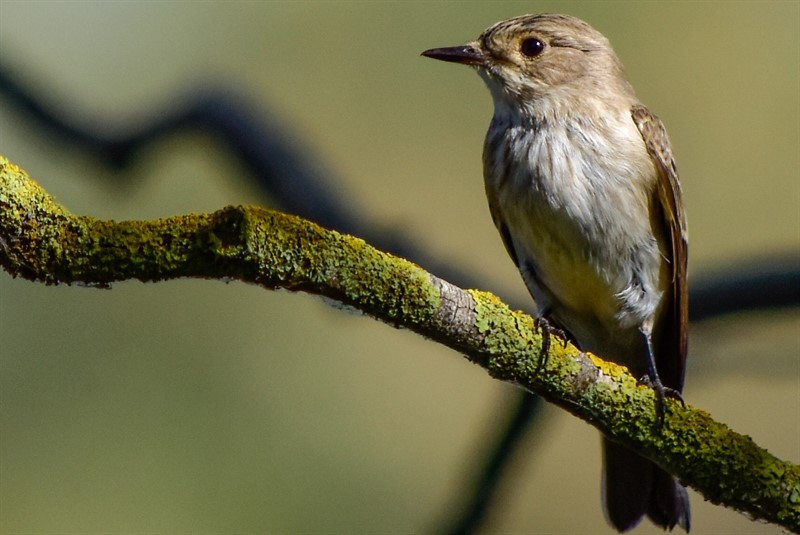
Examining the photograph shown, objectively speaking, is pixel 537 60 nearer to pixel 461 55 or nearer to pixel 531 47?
pixel 531 47

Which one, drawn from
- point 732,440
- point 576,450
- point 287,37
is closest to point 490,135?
point 732,440

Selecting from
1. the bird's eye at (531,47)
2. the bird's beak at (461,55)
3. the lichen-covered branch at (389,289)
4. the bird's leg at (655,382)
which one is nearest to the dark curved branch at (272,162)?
the bird's leg at (655,382)

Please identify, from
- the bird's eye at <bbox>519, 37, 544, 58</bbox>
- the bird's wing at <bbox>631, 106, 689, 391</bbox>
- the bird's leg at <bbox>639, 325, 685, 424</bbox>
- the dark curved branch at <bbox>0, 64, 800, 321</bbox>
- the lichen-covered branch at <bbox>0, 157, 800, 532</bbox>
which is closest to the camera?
the lichen-covered branch at <bbox>0, 157, 800, 532</bbox>

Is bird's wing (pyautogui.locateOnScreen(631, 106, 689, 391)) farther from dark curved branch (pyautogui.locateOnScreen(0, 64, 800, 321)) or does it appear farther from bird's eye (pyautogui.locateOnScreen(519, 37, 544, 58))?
bird's eye (pyautogui.locateOnScreen(519, 37, 544, 58))

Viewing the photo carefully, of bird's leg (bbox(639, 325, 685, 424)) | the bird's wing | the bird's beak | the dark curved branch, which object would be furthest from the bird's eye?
bird's leg (bbox(639, 325, 685, 424))

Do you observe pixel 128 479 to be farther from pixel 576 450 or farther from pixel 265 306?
pixel 576 450

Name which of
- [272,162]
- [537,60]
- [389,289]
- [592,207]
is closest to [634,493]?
[592,207]

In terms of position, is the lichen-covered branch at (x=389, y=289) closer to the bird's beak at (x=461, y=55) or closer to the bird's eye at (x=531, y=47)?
the bird's beak at (x=461, y=55)

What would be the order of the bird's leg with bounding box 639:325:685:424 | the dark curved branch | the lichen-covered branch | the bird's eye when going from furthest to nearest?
the bird's eye
the dark curved branch
the bird's leg with bounding box 639:325:685:424
the lichen-covered branch
